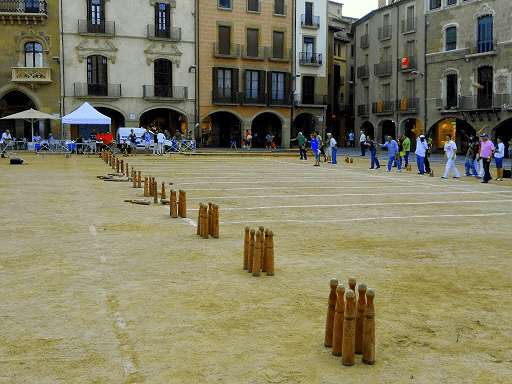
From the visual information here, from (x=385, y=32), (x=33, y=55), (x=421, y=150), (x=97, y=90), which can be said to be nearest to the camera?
(x=421, y=150)

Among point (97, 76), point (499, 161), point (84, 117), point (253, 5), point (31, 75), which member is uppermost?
point (253, 5)

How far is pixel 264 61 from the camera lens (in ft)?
155

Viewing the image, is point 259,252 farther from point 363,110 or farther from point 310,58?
point 363,110

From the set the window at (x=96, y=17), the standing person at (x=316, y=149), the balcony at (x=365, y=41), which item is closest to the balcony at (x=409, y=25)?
the balcony at (x=365, y=41)

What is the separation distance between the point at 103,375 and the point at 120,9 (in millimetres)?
41497

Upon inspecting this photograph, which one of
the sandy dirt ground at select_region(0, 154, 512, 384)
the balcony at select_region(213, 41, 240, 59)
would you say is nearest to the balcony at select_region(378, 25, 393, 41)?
the balcony at select_region(213, 41, 240, 59)

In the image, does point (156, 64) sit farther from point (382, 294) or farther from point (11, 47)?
point (382, 294)

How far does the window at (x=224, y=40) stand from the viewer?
45.5 m

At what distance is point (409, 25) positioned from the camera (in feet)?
153

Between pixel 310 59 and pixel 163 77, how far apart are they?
12.7 metres

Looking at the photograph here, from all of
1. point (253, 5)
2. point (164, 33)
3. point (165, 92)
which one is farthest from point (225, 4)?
point (165, 92)

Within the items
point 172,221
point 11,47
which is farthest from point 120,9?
point 172,221

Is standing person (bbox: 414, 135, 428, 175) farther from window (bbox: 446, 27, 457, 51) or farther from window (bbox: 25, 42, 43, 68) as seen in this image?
window (bbox: 25, 42, 43, 68)

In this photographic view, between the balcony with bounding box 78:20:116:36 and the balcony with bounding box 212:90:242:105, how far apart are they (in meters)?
8.49
